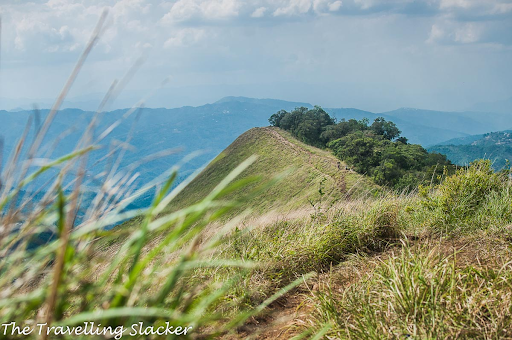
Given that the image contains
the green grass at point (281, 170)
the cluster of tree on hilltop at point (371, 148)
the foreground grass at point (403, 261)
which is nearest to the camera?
the foreground grass at point (403, 261)

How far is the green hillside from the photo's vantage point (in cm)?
2789

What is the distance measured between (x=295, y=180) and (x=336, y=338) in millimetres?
32449

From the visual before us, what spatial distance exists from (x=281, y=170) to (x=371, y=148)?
1035 cm

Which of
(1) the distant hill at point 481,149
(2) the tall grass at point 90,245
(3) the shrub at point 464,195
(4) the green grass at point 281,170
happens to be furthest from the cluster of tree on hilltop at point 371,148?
(1) the distant hill at point 481,149

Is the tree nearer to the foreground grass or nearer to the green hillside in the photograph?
the green hillside

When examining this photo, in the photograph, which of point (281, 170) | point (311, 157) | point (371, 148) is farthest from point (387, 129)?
point (371, 148)

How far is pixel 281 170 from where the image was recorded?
136ft

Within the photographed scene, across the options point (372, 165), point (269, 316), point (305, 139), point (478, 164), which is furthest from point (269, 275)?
point (305, 139)

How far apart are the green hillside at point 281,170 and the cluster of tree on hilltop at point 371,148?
1.67 meters

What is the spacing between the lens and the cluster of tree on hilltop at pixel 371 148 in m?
29.8

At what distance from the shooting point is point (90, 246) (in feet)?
4.07

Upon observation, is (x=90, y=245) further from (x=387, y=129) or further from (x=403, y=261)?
(x=387, y=129)

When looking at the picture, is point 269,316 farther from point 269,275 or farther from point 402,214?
point 402,214

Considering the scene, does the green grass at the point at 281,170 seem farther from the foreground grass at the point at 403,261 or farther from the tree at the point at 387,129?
the foreground grass at the point at 403,261
